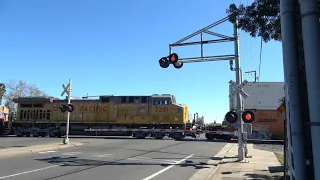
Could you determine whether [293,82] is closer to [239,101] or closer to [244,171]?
[244,171]

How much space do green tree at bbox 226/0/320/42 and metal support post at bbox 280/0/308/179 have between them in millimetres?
4163

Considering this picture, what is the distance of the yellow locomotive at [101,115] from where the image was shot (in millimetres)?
31703

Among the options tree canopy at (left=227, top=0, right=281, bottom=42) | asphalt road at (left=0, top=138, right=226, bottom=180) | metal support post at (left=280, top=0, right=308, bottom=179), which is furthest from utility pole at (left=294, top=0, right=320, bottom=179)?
asphalt road at (left=0, top=138, right=226, bottom=180)

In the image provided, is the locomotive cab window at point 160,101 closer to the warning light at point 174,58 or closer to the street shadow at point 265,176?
the warning light at point 174,58

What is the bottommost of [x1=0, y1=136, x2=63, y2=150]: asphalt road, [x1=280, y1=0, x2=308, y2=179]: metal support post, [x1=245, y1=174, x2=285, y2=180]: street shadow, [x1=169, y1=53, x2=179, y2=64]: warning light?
[x1=245, y1=174, x2=285, y2=180]: street shadow

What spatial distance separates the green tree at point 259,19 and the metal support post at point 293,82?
4.16m

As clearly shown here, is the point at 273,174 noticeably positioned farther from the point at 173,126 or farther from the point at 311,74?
the point at 173,126

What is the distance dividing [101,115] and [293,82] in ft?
103

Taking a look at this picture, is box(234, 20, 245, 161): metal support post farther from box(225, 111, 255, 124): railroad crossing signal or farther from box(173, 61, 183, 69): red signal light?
box(173, 61, 183, 69): red signal light

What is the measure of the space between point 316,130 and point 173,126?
29.1m

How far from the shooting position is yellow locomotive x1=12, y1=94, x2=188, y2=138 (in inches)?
1248

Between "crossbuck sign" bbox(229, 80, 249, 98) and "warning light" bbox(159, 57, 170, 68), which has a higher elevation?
"warning light" bbox(159, 57, 170, 68)

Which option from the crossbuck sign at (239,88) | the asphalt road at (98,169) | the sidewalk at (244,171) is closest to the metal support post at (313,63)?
the sidewalk at (244,171)

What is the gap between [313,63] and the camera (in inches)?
99.3
